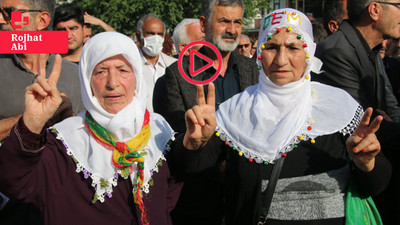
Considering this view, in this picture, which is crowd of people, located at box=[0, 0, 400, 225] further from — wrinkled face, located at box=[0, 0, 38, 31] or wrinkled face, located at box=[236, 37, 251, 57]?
wrinkled face, located at box=[236, 37, 251, 57]

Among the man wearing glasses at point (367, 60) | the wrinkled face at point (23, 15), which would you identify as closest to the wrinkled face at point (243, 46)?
the man wearing glasses at point (367, 60)

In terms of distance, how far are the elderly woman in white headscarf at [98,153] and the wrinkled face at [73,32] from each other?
240 cm

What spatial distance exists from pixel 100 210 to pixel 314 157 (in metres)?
1.35

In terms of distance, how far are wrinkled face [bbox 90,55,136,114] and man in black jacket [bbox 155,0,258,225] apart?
0.64 meters

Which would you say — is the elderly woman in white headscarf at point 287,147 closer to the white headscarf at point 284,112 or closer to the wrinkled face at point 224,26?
the white headscarf at point 284,112

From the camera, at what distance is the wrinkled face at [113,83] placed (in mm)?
2652

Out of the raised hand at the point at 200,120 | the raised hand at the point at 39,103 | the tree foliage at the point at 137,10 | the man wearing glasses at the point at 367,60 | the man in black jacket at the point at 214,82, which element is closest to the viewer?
the raised hand at the point at 39,103

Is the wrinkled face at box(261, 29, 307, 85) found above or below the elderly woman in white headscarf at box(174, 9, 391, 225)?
above

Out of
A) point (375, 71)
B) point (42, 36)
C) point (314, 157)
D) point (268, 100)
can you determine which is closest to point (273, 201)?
point (314, 157)

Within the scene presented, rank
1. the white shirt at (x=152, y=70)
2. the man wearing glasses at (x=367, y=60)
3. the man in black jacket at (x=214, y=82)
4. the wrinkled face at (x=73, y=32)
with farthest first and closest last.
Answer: the white shirt at (x=152, y=70), the wrinkled face at (x=73, y=32), the man in black jacket at (x=214, y=82), the man wearing glasses at (x=367, y=60)

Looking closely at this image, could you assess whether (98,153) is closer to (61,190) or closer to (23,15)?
(61,190)

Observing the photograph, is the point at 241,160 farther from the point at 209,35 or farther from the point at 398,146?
the point at 209,35

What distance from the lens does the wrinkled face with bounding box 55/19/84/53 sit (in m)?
5.02

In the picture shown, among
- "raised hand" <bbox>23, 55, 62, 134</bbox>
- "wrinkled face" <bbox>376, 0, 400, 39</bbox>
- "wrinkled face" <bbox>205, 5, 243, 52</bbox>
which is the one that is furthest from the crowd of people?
"wrinkled face" <bbox>376, 0, 400, 39</bbox>
